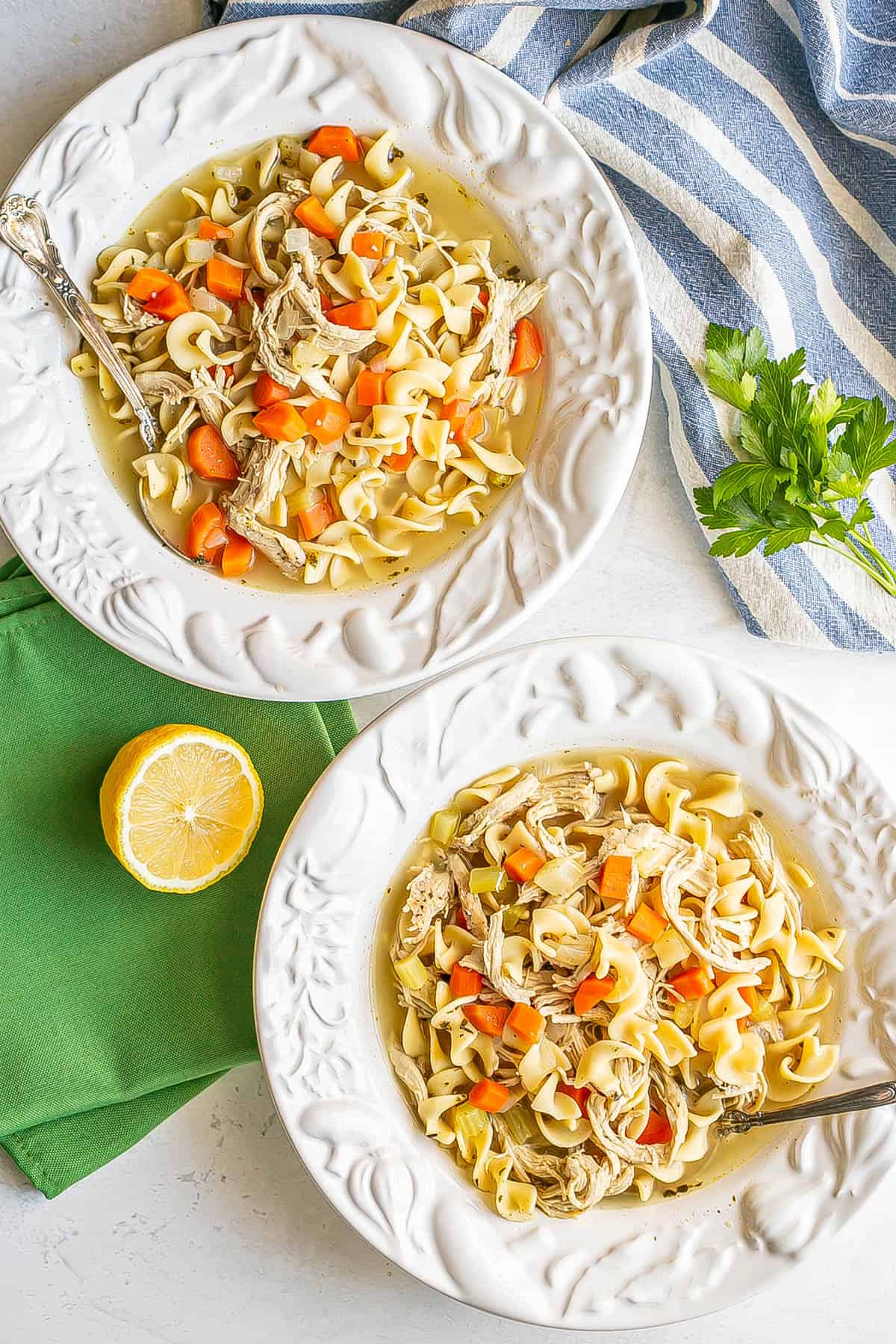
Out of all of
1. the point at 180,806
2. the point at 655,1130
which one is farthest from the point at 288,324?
the point at 655,1130

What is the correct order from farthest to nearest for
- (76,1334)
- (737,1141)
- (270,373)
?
(76,1334)
(737,1141)
(270,373)

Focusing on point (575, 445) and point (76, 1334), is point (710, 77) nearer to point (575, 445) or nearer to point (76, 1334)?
point (575, 445)

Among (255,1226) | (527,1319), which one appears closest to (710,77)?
(527,1319)

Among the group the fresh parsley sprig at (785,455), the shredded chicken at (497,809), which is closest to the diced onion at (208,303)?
the fresh parsley sprig at (785,455)

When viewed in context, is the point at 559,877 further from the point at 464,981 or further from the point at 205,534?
the point at 205,534

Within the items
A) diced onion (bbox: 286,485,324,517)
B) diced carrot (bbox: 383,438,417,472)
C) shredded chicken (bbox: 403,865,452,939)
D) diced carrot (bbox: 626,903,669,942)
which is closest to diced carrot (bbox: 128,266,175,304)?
diced onion (bbox: 286,485,324,517)

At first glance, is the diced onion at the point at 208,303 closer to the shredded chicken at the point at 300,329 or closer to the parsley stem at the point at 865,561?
the shredded chicken at the point at 300,329
